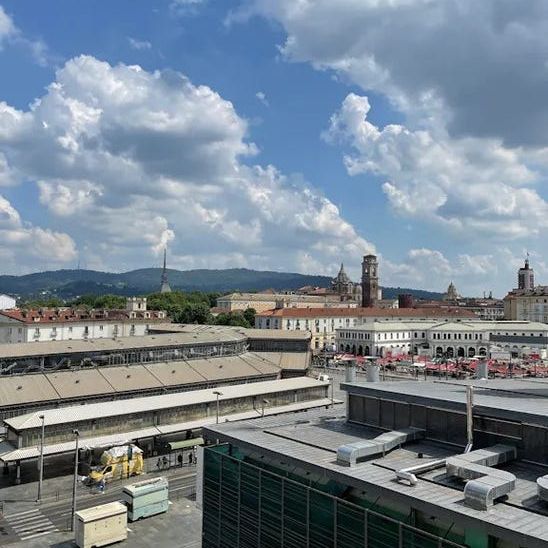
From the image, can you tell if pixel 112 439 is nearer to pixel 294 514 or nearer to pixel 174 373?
pixel 174 373

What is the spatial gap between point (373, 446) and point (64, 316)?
117 m

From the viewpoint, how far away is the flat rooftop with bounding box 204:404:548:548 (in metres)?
15.9

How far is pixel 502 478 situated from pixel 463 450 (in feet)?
18.5

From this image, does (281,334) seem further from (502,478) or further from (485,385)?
(502,478)

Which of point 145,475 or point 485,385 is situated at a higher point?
point 485,385

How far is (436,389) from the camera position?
28578mm

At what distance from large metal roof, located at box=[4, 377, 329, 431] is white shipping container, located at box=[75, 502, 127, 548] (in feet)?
50.4

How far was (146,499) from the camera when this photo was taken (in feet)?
128

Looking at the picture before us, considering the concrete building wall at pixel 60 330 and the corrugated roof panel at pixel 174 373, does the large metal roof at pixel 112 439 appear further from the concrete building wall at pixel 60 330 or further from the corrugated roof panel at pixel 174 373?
the concrete building wall at pixel 60 330

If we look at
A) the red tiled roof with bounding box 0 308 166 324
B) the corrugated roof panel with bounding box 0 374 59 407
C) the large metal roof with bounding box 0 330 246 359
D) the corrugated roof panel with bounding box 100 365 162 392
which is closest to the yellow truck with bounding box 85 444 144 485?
the corrugated roof panel with bounding box 0 374 59 407

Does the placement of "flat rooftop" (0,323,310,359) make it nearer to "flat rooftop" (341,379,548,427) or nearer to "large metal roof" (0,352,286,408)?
"large metal roof" (0,352,286,408)

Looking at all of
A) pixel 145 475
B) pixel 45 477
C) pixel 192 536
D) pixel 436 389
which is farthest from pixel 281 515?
pixel 45 477

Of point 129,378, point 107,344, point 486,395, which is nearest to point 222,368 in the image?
point 129,378

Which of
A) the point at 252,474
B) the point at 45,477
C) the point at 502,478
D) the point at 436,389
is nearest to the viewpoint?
the point at 502,478
